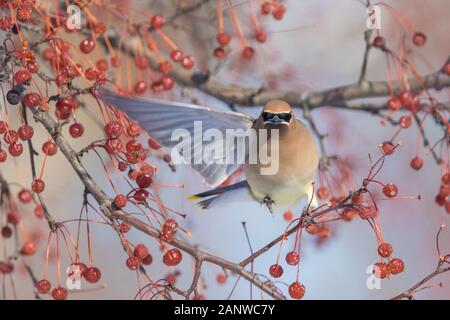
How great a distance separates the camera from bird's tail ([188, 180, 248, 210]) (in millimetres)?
2924

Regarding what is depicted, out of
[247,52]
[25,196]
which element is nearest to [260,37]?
[247,52]

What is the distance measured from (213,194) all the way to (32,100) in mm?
1216

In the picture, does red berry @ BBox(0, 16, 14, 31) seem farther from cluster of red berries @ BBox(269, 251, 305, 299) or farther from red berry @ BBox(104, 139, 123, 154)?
cluster of red berries @ BBox(269, 251, 305, 299)

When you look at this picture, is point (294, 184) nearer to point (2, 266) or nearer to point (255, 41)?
point (255, 41)

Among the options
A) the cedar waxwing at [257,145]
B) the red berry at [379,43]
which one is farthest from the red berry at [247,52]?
the red berry at [379,43]

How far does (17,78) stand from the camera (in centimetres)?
183

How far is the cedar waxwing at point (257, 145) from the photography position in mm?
2490

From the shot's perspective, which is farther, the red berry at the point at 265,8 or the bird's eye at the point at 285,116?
the red berry at the point at 265,8

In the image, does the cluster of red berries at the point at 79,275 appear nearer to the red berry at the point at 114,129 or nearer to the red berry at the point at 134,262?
the red berry at the point at 134,262

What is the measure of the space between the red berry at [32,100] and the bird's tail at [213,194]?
116 centimetres

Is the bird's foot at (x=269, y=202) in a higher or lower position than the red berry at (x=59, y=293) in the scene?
higher

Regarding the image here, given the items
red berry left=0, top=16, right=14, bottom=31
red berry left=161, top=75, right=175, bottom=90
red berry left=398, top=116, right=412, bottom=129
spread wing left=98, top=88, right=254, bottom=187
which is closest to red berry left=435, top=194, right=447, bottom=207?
red berry left=398, top=116, right=412, bottom=129

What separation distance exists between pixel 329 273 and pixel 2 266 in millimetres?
2109

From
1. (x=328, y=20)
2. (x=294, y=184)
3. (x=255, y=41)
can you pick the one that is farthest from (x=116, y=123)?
(x=328, y=20)
